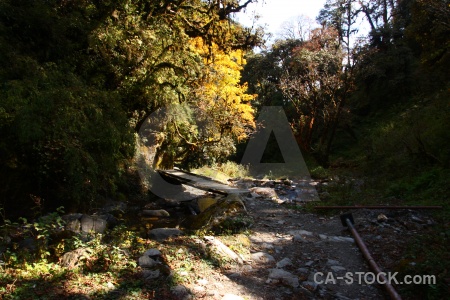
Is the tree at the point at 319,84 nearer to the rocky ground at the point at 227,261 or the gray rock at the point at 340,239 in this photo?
the rocky ground at the point at 227,261

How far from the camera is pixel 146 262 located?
3.37 metres

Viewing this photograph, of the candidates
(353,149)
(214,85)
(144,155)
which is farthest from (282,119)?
(144,155)

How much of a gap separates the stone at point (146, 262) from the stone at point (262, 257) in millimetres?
1360

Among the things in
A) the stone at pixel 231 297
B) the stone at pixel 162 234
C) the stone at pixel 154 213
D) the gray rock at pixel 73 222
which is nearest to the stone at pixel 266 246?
the stone at pixel 162 234

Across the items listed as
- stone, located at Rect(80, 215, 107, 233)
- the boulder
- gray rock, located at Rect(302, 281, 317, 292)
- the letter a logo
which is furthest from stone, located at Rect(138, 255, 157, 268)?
the letter a logo

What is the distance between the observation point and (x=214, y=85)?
12.1 m

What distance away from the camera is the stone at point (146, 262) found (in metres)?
3.34

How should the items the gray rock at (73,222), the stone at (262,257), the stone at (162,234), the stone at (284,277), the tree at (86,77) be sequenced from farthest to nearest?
the gray rock at (73,222) < the tree at (86,77) < the stone at (162,234) < the stone at (262,257) < the stone at (284,277)

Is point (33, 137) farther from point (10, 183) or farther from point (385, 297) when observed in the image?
point (385, 297)

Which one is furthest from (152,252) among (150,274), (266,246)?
(266,246)

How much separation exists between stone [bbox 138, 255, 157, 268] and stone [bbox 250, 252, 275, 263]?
1.36m

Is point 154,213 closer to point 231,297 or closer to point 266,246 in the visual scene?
point 266,246

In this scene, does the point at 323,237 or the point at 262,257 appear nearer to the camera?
the point at 262,257

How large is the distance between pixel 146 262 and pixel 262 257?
1568mm
